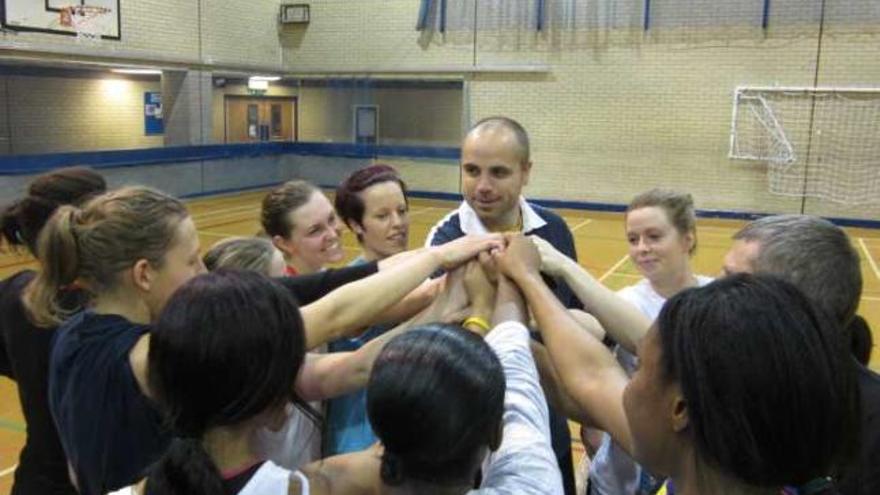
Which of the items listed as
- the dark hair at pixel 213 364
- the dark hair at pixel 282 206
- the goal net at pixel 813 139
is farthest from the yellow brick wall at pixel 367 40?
the dark hair at pixel 213 364

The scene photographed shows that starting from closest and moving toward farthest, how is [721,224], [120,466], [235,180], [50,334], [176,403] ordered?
1. [176,403]
2. [120,466]
3. [50,334]
4. [721,224]
5. [235,180]

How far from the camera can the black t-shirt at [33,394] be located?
203cm

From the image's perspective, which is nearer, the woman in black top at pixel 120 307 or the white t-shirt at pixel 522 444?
the white t-shirt at pixel 522 444

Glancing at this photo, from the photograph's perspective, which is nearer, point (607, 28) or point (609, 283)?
point (609, 283)

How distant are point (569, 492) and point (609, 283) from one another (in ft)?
20.5

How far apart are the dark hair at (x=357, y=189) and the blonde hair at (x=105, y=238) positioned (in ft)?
4.68

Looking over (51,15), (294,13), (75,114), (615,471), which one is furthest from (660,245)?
(294,13)

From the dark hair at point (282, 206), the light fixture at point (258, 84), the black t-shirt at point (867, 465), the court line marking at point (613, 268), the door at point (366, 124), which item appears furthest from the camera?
the light fixture at point (258, 84)

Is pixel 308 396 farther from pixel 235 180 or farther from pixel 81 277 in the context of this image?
pixel 235 180

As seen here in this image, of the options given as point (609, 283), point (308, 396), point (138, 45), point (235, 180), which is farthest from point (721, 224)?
point (308, 396)

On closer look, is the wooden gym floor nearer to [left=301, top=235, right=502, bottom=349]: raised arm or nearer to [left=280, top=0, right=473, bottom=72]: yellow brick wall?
[left=301, top=235, right=502, bottom=349]: raised arm

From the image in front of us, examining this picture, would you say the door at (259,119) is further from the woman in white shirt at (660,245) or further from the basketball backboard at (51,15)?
the woman in white shirt at (660,245)

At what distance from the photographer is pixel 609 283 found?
8.88 metres

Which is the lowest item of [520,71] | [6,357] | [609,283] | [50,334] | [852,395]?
[609,283]
